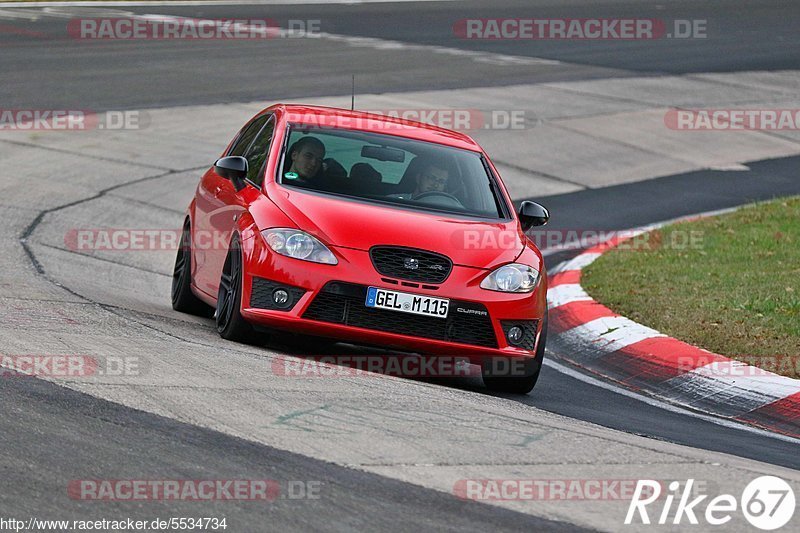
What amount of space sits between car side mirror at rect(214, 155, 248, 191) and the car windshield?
0.88ft

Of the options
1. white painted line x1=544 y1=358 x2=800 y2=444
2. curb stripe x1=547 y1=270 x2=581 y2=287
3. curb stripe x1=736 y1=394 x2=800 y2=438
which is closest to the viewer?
white painted line x1=544 y1=358 x2=800 y2=444

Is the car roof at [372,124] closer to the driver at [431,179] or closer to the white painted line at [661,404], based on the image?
the driver at [431,179]

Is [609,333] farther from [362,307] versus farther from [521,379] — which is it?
[362,307]

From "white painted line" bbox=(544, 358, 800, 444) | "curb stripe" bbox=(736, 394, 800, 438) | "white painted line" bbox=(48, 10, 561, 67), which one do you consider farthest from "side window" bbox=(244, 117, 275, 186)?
"white painted line" bbox=(48, 10, 561, 67)

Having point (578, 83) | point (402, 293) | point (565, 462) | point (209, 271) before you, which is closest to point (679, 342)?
point (402, 293)

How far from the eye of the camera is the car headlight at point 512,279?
803 cm

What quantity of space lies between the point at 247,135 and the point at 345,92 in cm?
1134

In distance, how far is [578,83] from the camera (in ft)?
79.2

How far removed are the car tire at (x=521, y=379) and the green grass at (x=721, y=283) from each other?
5.26ft

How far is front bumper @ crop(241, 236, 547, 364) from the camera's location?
7805 mm

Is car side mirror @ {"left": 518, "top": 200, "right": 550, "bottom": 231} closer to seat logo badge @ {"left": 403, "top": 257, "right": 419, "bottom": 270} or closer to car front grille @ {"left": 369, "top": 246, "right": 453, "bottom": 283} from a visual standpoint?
car front grille @ {"left": 369, "top": 246, "right": 453, "bottom": 283}

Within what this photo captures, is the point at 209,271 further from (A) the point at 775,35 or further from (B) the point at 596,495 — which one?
(A) the point at 775,35

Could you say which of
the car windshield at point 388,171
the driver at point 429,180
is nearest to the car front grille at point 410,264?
the car windshield at point 388,171

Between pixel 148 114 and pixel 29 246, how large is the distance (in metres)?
7.57
